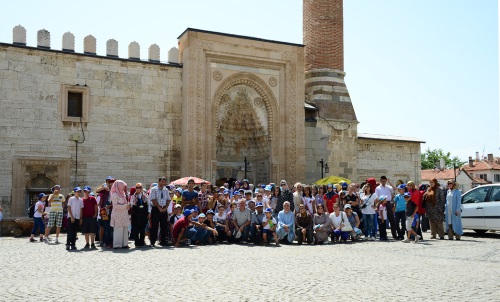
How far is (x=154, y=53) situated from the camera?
18.4 m

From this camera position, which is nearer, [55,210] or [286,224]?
[286,224]

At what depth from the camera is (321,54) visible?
21391 millimetres

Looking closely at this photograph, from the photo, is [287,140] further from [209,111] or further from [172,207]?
[172,207]

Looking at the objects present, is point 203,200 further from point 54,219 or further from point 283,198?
point 54,219

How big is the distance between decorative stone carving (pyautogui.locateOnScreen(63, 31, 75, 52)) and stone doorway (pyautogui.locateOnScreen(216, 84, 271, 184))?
5515 millimetres

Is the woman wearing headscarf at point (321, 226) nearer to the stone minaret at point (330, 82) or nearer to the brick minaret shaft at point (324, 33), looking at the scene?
the stone minaret at point (330, 82)

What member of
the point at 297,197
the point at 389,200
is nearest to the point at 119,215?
the point at 297,197

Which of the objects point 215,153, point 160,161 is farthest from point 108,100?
point 215,153

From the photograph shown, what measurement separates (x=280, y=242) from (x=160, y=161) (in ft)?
22.8

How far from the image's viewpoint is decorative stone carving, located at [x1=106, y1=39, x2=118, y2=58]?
58.1 ft

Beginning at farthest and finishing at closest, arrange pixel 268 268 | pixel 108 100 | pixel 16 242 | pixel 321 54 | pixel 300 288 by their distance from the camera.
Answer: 1. pixel 321 54
2. pixel 108 100
3. pixel 16 242
4. pixel 268 268
5. pixel 300 288

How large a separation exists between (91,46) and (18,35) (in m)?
2.21

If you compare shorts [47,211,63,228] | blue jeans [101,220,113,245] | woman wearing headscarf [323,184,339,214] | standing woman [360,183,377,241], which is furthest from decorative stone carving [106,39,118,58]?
standing woman [360,183,377,241]

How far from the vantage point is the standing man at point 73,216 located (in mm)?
10984
